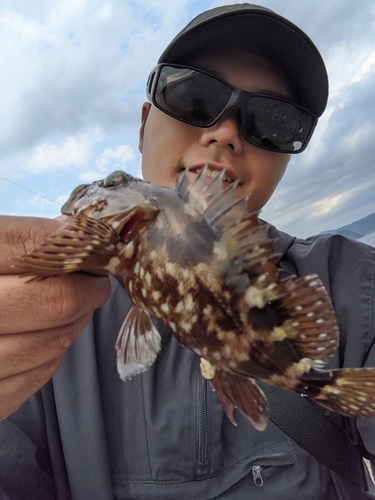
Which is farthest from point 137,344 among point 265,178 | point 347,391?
point 265,178

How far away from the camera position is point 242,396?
1.76 metres

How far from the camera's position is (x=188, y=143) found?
3.57 meters

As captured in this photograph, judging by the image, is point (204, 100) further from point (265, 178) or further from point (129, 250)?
point (129, 250)

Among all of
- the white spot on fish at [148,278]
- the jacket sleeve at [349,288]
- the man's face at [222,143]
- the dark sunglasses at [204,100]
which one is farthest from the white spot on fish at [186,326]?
the dark sunglasses at [204,100]

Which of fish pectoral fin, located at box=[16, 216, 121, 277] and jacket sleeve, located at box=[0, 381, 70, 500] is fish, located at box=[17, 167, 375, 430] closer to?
fish pectoral fin, located at box=[16, 216, 121, 277]

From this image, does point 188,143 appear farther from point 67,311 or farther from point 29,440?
point 29,440

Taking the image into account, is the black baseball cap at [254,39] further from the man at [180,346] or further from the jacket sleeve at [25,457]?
the jacket sleeve at [25,457]

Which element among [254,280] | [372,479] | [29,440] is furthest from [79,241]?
[372,479]

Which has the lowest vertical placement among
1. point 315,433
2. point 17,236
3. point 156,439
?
point 315,433

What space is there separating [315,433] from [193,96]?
11.4 feet

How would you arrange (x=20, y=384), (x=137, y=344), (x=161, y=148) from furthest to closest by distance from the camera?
(x=161, y=148) → (x=137, y=344) → (x=20, y=384)

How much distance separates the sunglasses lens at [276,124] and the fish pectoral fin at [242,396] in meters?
2.68

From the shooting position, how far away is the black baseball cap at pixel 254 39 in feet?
11.9

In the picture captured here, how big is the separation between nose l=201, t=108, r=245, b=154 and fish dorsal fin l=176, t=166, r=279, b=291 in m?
2.06
